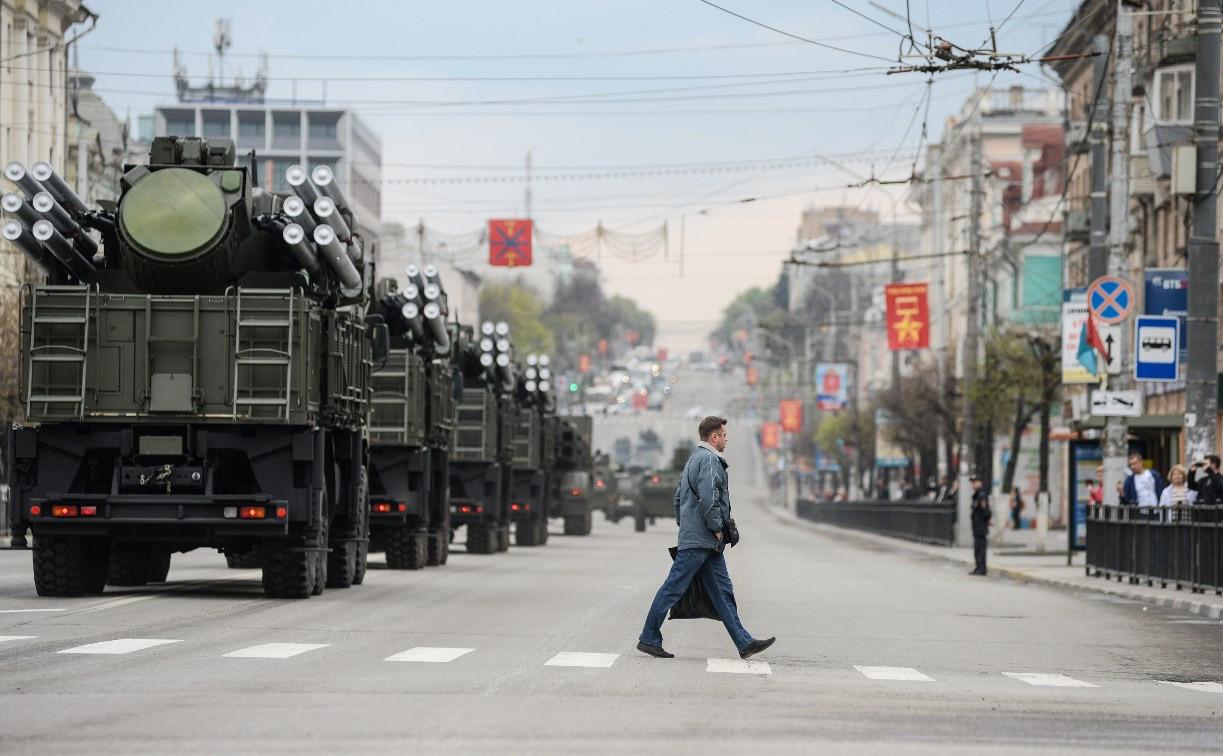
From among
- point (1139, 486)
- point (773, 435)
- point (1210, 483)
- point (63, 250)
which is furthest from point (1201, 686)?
point (773, 435)

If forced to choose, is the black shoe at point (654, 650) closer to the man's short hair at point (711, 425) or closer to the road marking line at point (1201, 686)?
the man's short hair at point (711, 425)

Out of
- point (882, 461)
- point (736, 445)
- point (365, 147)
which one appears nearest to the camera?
point (882, 461)

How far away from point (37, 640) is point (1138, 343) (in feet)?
62.6

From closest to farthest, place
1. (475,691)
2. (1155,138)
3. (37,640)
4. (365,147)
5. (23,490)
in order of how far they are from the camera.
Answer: (475,691) < (37,640) < (23,490) < (1155,138) < (365,147)

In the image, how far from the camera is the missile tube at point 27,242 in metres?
21.1

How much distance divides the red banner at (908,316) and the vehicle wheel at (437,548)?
79.3 feet

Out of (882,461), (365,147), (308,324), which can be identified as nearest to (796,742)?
(308,324)

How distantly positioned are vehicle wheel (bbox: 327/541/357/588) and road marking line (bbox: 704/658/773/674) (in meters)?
9.28

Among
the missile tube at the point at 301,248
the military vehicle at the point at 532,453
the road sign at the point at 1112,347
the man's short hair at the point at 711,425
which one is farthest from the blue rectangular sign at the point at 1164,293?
the man's short hair at the point at 711,425

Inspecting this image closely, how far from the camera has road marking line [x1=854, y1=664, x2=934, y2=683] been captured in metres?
15.3

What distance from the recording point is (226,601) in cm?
2214

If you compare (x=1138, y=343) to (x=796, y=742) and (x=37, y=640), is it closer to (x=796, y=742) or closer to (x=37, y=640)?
(x=37, y=640)

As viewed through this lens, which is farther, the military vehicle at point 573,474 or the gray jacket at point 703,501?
the military vehicle at point 573,474

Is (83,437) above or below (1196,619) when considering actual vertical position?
above
